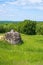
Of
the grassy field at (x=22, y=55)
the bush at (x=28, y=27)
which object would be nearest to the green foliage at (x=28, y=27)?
the bush at (x=28, y=27)

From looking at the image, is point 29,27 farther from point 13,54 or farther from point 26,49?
point 13,54

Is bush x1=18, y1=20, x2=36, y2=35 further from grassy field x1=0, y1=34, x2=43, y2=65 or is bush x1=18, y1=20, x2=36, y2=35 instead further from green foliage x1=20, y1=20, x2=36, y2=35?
grassy field x1=0, y1=34, x2=43, y2=65

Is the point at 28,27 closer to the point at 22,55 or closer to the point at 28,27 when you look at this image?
the point at 28,27

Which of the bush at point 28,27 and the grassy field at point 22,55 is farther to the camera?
the bush at point 28,27

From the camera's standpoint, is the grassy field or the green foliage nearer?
the grassy field

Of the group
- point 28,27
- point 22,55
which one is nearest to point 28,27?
point 28,27

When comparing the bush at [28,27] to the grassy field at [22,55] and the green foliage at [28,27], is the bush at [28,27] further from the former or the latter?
the grassy field at [22,55]

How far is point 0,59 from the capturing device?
29.4 metres

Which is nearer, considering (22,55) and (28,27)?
(22,55)

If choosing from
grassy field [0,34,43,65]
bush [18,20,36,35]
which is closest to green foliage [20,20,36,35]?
bush [18,20,36,35]

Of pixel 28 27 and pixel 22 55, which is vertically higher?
pixel 22 55

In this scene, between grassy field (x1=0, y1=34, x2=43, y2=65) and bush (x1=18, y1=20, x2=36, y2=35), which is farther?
bush (x1=18, y1=20, x2=36, y2=35)

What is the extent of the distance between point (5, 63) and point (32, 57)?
5483mm

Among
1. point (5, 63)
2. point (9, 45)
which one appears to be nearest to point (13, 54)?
point (5, 63)
